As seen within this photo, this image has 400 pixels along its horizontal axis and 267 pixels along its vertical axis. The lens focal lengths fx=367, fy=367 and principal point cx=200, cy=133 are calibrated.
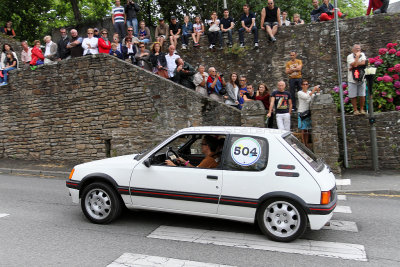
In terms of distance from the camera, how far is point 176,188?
5.68m

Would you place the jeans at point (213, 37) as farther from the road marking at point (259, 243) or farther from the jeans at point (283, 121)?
the road marking at point (259, 243)

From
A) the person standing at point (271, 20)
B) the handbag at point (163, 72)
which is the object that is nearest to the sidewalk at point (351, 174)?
the handbag at point (163, 72)

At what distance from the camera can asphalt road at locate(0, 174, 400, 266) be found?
4.73 meters

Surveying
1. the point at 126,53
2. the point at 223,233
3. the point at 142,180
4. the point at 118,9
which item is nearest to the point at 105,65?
the point at 126,53

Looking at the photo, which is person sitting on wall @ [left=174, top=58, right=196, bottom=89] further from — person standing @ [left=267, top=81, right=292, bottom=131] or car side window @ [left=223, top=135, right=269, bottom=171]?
car side window @ [left=223, top=135, right=269, bottom=171]

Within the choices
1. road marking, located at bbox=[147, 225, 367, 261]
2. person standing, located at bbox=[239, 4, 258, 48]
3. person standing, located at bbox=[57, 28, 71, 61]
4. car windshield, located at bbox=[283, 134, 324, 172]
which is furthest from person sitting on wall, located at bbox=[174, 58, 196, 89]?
road marking, located at bbox=[147, 225, 367, 261]

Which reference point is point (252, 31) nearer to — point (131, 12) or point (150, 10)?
point (131, 12)


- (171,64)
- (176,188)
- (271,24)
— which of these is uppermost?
(271,24)

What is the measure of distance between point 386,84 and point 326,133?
3159 millimetres

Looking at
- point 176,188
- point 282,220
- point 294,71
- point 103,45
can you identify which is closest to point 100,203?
point 176,188

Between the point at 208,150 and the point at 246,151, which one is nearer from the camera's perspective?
the point at 246,151

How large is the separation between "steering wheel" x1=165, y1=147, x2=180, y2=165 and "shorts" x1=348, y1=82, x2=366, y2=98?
22.4 feet

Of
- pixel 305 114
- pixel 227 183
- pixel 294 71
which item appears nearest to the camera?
pixel 227 183

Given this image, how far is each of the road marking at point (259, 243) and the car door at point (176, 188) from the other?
372 mm
